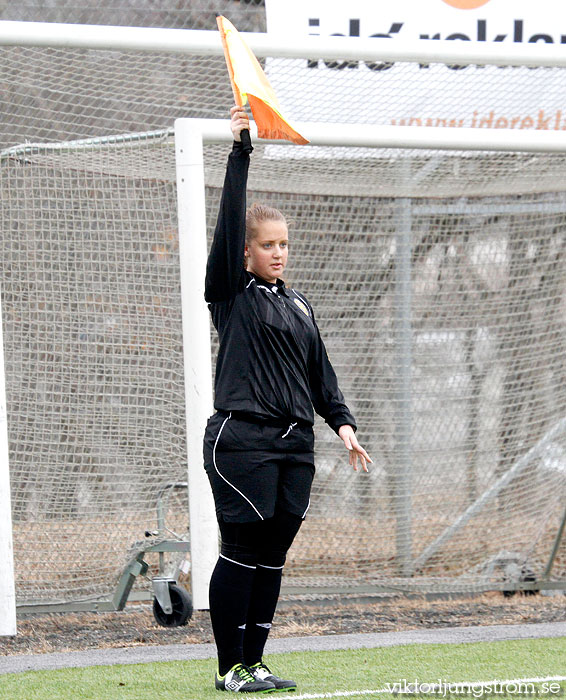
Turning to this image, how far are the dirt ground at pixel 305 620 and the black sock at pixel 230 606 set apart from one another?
1159 mm

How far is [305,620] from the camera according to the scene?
4926 mm

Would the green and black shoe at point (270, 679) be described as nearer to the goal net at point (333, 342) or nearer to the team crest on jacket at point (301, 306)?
the team crest on jacket at point (301, 306)

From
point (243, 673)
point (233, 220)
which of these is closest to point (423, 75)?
point (233, 220)

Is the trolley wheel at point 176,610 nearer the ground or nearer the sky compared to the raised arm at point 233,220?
nearer the ground

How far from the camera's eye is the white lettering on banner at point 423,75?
215 inches

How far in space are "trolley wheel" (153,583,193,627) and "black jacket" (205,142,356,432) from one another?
1.62 metres

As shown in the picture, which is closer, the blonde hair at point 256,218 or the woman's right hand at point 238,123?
the woman's right hand at point 238,123

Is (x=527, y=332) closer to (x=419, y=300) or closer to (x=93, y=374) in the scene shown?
(x=419, y=300)

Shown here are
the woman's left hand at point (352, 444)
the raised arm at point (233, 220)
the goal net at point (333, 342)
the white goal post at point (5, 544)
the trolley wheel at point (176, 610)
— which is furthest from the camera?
the goal net at point (333, 342)

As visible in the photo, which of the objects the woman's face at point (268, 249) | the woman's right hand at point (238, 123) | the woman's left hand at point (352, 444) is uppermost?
the woman's right hand at point (238, 123)

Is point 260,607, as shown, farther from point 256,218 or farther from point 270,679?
point 256,218

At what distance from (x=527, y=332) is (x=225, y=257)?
10.2ft

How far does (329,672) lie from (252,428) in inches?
39.6


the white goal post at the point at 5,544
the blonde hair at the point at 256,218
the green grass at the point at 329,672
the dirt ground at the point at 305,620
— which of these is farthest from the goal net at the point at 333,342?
the blonde hair at the point at 256,218
